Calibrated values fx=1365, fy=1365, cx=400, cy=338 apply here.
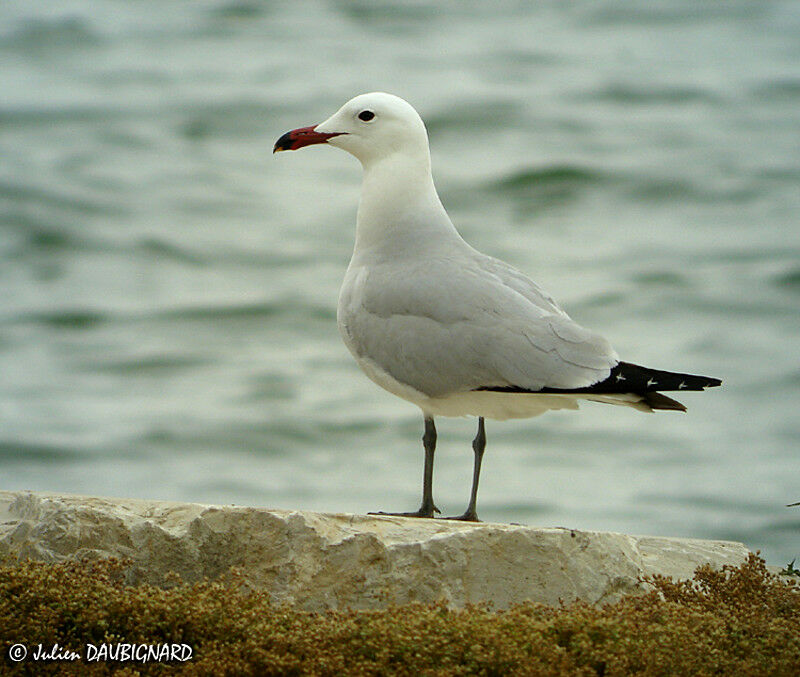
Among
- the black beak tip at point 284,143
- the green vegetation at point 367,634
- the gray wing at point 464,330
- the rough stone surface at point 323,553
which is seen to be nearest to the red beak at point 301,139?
the black beak tip at point 284,143

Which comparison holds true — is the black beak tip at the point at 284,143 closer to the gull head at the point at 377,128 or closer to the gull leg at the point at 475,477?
the gull head at the point at 377,128

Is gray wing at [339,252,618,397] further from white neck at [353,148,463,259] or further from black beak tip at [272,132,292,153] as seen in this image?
black beak tip at [272,132,292,153]

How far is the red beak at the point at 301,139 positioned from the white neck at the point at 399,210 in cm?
31

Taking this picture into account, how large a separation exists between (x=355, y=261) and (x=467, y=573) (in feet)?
6.96

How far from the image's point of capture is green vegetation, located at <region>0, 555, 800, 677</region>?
5109 millimetres

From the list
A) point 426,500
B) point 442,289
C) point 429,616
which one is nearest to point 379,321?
point 442,289

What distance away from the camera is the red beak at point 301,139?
25.6 feet

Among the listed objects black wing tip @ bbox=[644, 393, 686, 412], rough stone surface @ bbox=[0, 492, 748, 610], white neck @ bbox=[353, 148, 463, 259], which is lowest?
rough stone surface @ bbox=[0, 492, 748, 610]

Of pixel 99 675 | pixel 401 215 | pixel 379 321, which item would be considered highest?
pixel 401 215

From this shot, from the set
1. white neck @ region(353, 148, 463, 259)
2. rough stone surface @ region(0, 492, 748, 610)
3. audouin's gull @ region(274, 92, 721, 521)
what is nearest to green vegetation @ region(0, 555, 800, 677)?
rough stone surface @ region(0, 492, 748, 610)

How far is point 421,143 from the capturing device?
25.5 ft

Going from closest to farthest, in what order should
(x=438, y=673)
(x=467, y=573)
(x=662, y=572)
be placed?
(x=438, y=673) → (x=467, y=573) → (x=662, y=572)

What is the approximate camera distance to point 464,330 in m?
7.00

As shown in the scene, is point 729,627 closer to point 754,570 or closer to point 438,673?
point 754,570
